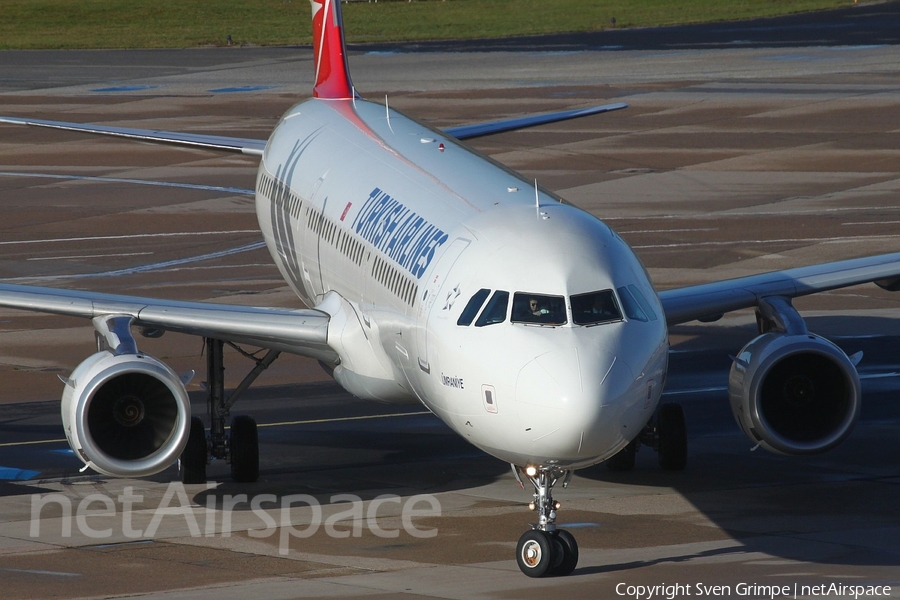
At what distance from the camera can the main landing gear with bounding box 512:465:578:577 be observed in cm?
1503

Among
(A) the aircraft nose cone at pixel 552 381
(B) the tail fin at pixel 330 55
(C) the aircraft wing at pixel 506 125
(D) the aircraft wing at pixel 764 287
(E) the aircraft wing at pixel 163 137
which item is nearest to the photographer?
(A) the aircraft nose cone at pixel 552 381

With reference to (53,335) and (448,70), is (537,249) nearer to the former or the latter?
(53,335)

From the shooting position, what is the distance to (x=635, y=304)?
14852 millimetres

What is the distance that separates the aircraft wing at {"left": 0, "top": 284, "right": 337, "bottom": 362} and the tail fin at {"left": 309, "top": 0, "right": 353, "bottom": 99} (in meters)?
9.11

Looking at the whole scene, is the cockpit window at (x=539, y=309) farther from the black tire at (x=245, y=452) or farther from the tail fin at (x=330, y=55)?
the tail fin at (x=330, y=55)

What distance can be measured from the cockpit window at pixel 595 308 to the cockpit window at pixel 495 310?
0.71m

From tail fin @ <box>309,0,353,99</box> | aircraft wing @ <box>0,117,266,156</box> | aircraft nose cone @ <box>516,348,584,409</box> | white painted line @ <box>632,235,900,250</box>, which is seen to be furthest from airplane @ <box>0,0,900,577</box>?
white painted line @ <box>632,235,900,250</box>

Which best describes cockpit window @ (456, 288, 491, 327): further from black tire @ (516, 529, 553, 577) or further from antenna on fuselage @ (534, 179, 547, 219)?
black tire @ (516, 529, 553, 577)

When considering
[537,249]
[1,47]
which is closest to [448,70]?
[1,47]

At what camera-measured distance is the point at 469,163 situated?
65.6 ft

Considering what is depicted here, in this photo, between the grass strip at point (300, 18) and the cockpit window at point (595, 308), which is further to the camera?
the grass strip at point (300, 18)

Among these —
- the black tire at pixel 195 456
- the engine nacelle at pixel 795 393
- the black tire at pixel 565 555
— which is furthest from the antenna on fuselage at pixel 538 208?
the black tire at pixel 195 456

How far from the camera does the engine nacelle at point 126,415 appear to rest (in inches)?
685

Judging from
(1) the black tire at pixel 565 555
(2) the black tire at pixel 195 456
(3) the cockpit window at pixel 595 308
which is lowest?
(1) the black tire at pixel 565 555
